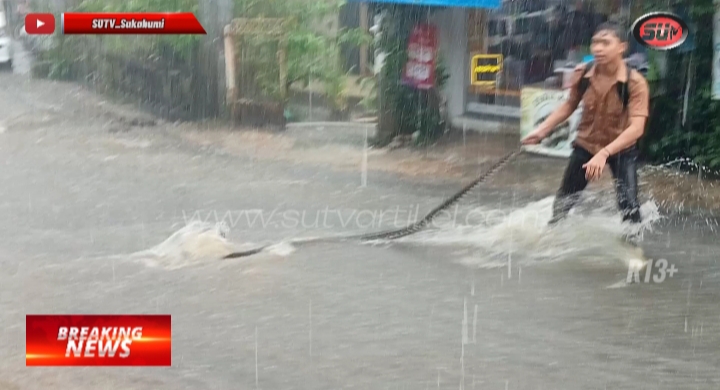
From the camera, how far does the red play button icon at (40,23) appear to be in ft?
6.17

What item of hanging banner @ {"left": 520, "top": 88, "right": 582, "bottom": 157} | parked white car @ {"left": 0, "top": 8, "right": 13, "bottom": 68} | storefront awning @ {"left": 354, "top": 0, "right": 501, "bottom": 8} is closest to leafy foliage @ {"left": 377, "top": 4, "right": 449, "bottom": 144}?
storefront awning @ {"left": 354, "top": 0, "right": 501, "bottom": 8}

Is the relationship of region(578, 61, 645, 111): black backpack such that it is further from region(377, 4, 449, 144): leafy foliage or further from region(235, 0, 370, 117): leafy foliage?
region(235, 0, 370, 117): leafy foliage

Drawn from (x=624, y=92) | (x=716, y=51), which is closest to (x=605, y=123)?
(x=624, y=92)

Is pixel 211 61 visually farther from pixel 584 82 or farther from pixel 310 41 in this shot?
pixel 584 82

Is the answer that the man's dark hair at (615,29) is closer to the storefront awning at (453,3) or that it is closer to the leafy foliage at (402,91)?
the storefront awning at (453,3)

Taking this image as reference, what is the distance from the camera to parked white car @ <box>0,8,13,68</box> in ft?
6.29

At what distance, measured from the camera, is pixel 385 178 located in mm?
1955

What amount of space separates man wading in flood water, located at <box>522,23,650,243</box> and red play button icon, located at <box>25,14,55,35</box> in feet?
4.67

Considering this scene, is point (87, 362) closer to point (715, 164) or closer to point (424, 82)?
point (424, 82)

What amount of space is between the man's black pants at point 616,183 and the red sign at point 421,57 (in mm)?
490

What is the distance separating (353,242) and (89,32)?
A: 98cm

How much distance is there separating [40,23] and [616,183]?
1.75 meters

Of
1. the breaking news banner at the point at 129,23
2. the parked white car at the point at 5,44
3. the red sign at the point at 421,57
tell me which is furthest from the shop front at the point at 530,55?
the parked white car at the point at 5,44

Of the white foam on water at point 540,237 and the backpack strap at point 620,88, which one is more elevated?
the backpack strap at point 620,88
